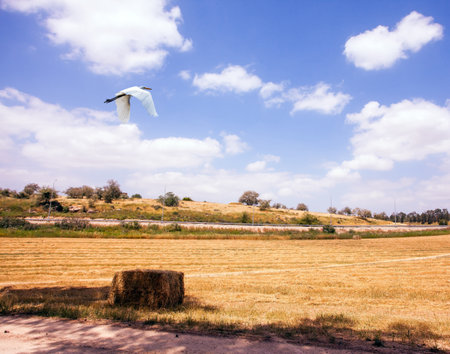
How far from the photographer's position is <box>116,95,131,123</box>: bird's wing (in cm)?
789

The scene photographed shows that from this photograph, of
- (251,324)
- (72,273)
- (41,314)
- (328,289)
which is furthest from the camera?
(72,273)

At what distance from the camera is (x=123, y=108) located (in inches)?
313

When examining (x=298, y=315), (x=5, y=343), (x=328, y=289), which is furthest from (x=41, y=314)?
(x=328, y=289)

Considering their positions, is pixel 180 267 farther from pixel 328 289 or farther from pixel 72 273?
pixel 328 289

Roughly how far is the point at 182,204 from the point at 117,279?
90711 mm

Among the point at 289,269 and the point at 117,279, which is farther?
the point at 289,269

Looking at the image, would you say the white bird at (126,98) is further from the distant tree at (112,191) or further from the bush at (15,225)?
the distant tree at (112,191)

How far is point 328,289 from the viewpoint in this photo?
12.1m

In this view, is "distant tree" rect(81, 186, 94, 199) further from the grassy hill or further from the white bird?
the white bird

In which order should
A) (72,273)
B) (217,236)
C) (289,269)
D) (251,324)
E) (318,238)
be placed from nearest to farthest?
1. (251,324)
2. (72,273)
3. (289,269)
4. (217,236)
5. (318,238)

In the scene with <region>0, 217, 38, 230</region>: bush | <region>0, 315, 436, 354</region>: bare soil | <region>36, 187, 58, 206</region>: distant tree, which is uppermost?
<region>36, 187, 58, 206</region>: distant tree

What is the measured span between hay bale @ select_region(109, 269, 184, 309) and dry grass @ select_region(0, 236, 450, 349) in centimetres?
49

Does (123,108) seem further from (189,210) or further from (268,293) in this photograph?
(189,210)

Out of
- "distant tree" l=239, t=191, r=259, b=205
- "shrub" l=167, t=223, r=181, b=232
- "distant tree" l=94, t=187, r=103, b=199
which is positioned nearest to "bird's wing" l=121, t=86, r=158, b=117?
"shrub" l=167, t=223, r=181, b=232
